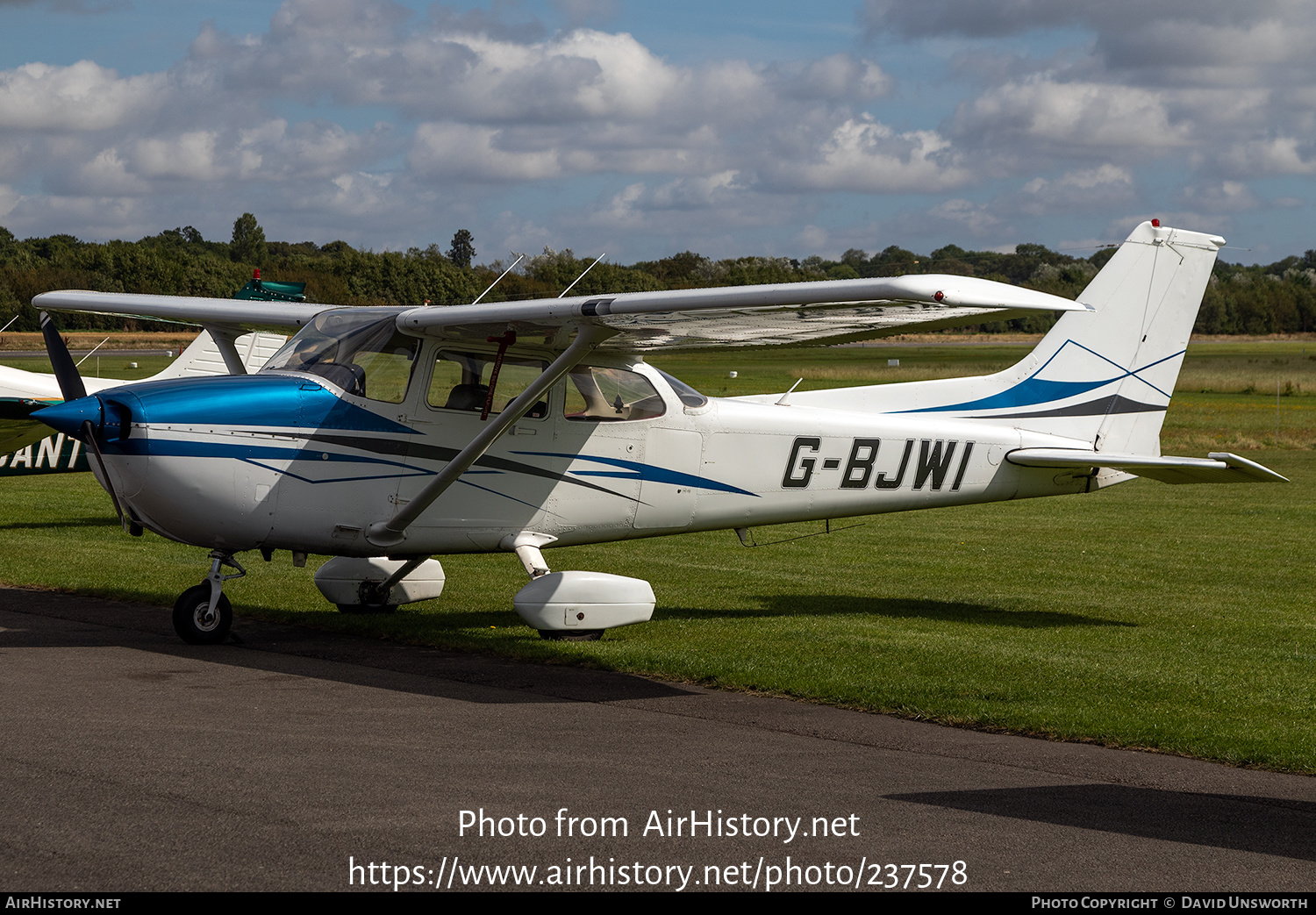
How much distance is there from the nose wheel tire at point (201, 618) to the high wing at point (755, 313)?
7.75 feet

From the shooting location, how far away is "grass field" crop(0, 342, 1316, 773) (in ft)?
24.8

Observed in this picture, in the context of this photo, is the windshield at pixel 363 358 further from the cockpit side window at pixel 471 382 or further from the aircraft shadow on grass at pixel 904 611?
the aircraft shadow on grass at pixel 904 611

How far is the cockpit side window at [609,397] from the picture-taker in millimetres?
9531

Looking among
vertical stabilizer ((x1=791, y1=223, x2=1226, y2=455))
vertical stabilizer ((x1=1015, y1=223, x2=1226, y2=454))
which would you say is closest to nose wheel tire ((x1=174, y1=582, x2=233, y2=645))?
vertical stabilizer ((x1=791, y1=223, x2=1226, y2=455))

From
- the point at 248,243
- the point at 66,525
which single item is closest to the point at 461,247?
the point at 248,243

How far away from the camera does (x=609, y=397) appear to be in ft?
31.7

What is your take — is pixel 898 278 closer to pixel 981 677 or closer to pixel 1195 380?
pixel 981 677

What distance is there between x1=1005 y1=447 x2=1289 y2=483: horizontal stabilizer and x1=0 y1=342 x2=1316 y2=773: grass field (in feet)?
4.08

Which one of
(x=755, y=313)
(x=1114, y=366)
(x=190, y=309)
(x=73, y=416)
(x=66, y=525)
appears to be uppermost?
(x=1114, y=366)

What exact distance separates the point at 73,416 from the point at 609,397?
3691mm

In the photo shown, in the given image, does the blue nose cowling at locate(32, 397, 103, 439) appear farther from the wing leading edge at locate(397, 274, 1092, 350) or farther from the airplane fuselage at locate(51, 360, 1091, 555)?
the wing leading edge at locate(397, 274, 1092, 350)

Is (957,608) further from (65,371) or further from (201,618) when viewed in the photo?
(65,371)

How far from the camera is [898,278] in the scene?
6.43 metres
